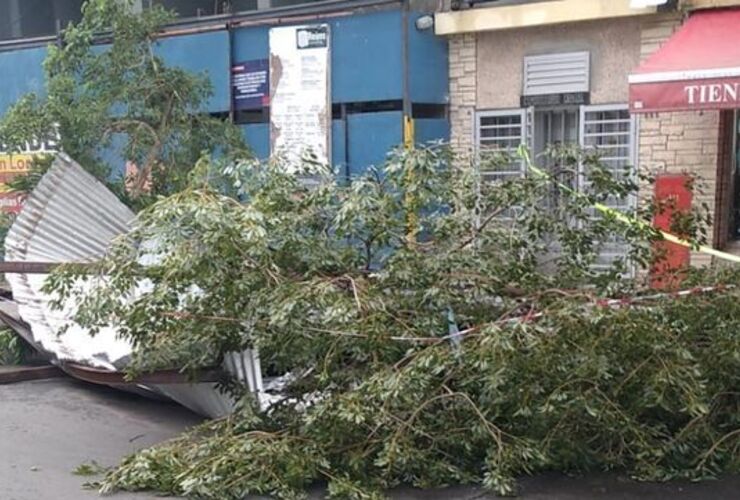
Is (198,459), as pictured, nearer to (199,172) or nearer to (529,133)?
(199,172)

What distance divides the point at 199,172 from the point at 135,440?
1958 millimetres

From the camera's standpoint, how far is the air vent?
10852 mm

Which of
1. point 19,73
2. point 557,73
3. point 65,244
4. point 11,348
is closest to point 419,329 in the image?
point 65,244

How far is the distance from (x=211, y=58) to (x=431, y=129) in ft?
10.6

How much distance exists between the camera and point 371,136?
12031 mm

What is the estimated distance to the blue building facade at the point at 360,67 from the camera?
1166 centimetres

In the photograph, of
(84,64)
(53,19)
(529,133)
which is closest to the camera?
(84,64)

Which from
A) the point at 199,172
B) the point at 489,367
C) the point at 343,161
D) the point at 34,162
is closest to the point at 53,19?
the point at 343,161

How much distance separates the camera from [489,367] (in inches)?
217

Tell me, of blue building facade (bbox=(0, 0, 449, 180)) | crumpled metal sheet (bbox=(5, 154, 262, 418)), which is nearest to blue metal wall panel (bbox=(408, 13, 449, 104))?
blue building facade (bbox=(0, 0, 449, 180))

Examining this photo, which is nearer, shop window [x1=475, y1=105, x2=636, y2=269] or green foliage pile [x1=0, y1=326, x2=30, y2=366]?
green foliage pile [x1=0, y1=326, x2=30, y2=366]

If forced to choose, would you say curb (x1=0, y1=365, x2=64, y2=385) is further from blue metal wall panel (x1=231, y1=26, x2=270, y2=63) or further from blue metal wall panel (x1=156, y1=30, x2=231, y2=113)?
blue metal wall panel (x1=231, y1=26, x2=270, y2=63)

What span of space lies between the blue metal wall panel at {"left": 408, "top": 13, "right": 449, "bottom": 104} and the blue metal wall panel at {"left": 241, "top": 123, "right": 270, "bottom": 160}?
2.16 metres

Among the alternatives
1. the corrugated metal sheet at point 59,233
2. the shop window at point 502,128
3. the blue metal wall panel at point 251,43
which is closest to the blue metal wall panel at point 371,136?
the shop window at point 502,128
